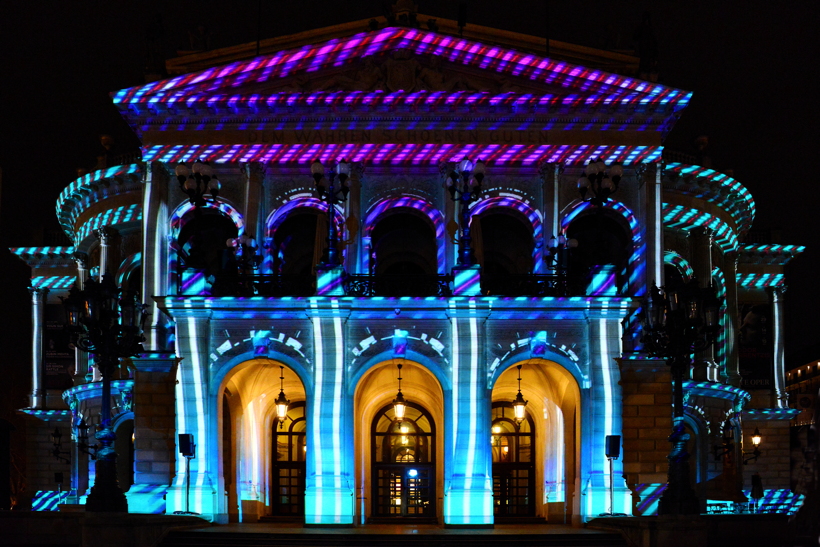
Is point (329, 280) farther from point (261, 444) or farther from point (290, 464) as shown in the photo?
point (290, 464)

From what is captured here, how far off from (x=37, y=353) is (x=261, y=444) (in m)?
16.7

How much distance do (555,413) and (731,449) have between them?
10713mm

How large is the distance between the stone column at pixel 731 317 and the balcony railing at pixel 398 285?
667 inches

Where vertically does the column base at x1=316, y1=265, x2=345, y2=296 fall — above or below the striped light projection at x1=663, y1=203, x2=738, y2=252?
below

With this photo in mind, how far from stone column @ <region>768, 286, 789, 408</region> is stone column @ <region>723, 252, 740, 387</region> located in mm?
3083

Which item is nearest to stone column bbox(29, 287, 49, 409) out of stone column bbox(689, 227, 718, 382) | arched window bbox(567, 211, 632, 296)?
arched window bbox(567, 211, 632, 296)

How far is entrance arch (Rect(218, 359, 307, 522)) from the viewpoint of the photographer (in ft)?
128

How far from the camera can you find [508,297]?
3631cm

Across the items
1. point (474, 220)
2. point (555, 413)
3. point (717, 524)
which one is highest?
point (474, 220)

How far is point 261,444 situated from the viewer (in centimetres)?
4097

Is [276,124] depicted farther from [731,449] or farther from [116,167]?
[731,449]

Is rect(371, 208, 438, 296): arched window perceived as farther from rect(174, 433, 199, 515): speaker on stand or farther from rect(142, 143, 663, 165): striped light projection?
rect(174, 433, 199, 515): speaker on stand

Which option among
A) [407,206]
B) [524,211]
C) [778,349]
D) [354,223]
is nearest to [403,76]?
[407,206]

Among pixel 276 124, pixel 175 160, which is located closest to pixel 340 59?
pixel 276 124
